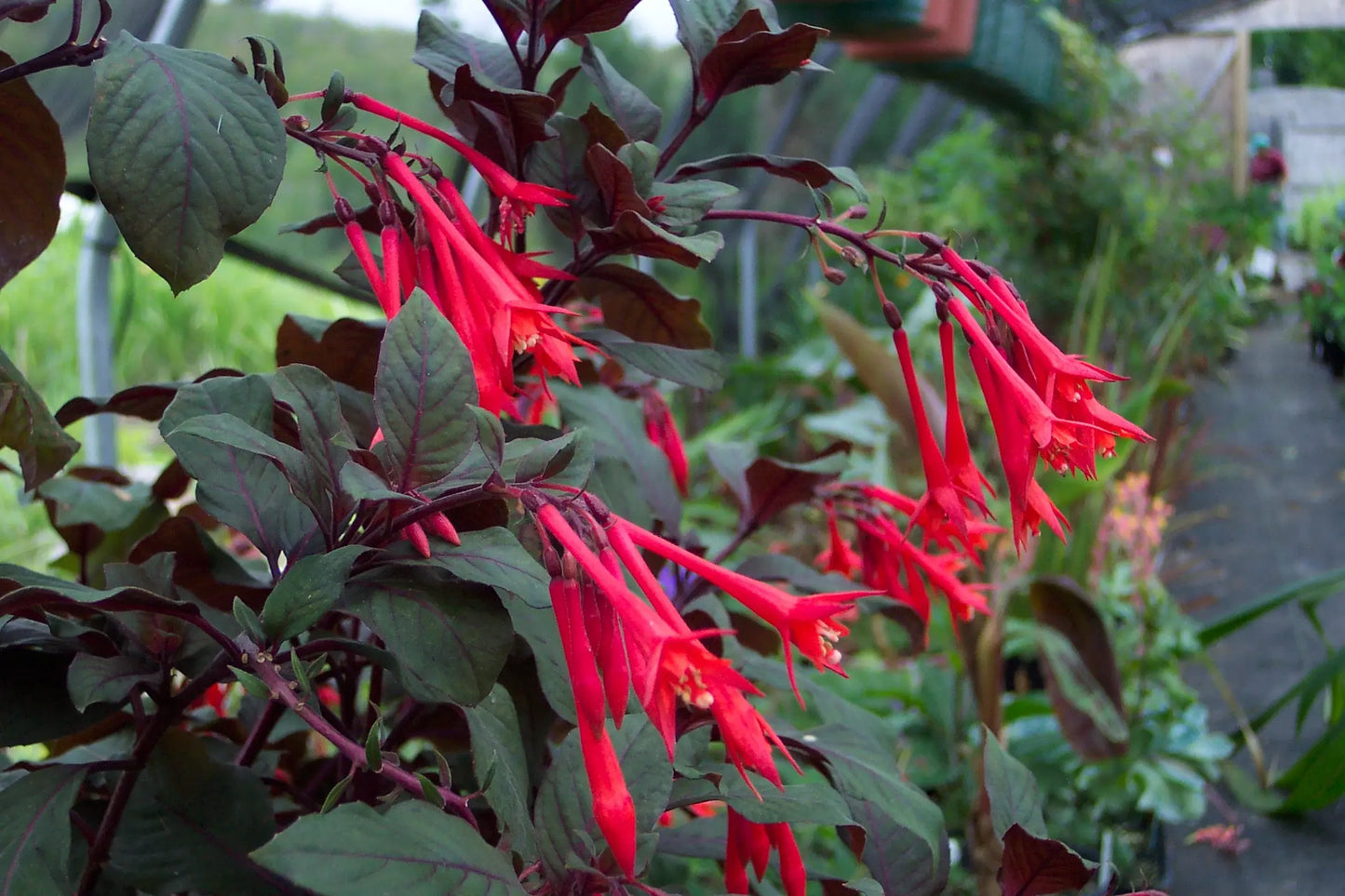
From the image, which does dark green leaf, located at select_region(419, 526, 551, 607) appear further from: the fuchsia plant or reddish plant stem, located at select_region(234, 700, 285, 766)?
reddish plant stem, located at select_region(234, 700, 285, 766)

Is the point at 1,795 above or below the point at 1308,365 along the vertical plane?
above

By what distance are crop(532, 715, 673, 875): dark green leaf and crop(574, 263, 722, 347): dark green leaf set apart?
0.20 m

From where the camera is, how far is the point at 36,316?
7.24ft

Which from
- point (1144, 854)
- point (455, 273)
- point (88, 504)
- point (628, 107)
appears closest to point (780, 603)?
point (455, 273)

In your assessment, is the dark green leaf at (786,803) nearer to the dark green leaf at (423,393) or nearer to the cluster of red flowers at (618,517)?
the cluster of red flowers at (618,517)

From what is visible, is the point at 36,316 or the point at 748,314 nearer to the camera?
the point at 36,316

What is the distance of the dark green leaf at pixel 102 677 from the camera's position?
322 mm

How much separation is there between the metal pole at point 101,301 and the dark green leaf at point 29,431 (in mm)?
595

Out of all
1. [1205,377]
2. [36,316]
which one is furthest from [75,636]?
[1205,377]

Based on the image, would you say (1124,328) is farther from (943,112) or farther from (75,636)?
(75,636)

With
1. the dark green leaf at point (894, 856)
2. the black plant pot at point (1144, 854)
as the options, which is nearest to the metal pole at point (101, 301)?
the dark green leaf at point (894, 856)

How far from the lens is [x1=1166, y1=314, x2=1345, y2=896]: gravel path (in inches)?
42.2

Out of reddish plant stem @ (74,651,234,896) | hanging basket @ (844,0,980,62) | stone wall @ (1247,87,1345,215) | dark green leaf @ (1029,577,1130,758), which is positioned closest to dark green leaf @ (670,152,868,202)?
reddish plant stem @ (74,651,234,896)

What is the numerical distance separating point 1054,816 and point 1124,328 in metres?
1.84
